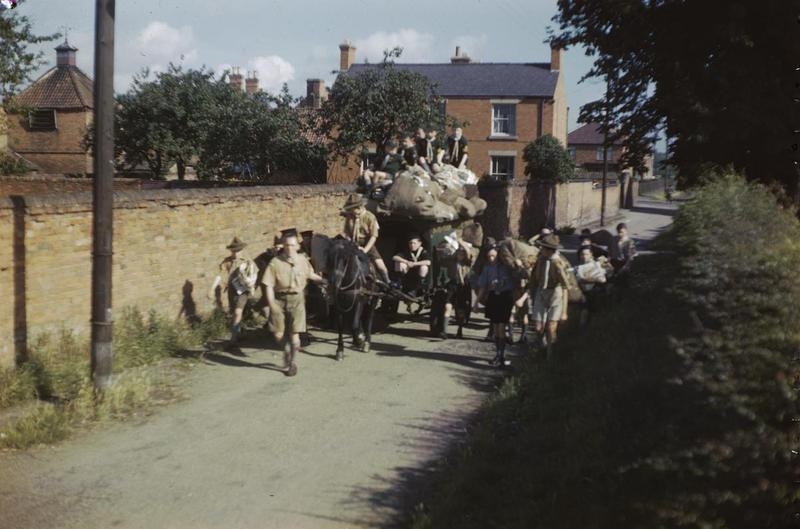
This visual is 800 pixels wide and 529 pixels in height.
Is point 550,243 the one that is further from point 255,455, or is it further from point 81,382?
point 81,382

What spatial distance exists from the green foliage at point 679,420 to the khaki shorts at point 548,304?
2.65m

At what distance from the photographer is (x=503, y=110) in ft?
152

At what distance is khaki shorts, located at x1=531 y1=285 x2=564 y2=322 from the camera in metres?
11.0

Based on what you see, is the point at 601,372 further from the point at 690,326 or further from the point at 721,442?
the point at 721,442

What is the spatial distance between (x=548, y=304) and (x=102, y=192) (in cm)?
574

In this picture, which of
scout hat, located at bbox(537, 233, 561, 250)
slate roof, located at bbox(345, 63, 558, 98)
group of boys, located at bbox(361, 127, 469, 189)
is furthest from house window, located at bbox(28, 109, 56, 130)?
scout hat, located at bbox(537, 233, 561, 250)

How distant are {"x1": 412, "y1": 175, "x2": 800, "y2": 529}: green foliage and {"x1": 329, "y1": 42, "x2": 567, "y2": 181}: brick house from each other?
3816cm

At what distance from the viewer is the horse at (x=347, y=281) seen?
11.9 metres

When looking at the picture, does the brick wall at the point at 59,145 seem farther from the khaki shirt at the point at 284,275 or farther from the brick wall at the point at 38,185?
the khaki shirt at the point at 284,275

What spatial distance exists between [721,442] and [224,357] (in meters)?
8.73

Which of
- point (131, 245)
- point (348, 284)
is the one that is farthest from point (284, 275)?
point (131, 245)

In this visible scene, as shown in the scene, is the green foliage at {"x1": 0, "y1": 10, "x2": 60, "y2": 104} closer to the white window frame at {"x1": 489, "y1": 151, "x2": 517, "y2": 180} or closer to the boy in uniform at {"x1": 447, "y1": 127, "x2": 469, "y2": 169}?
the boy in uniform at {"x1": 447, "y1": 127, "x2": 469, "y2": 169}

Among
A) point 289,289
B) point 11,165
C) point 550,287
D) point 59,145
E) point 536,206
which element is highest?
point 59,145

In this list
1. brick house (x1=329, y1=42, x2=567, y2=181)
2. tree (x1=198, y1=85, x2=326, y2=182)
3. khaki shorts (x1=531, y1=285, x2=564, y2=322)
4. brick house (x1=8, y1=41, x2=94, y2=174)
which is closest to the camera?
khaki shorts (x1=531, y1=285, x2=564, y2=322)
